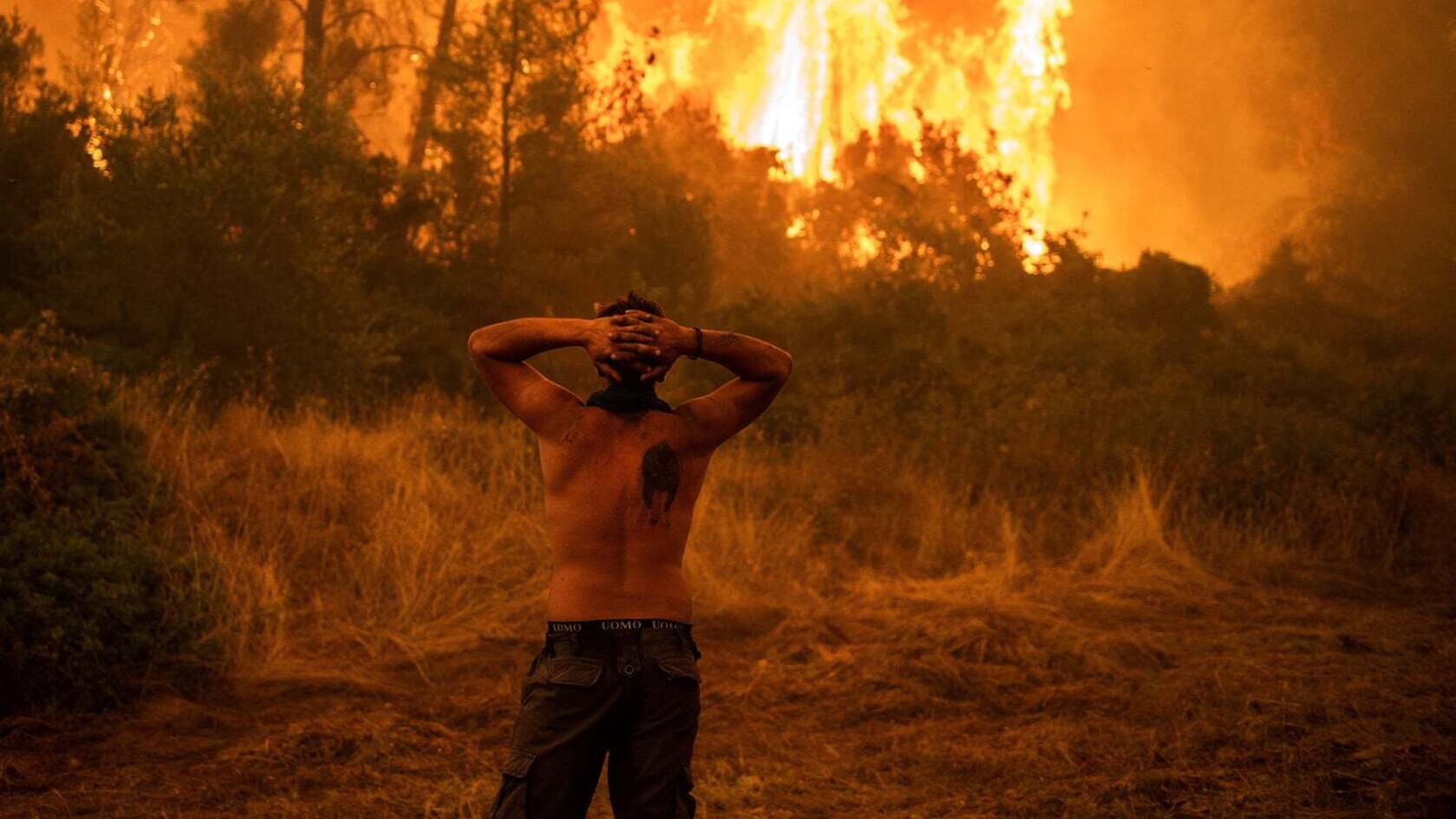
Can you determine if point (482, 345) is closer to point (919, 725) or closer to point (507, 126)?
point (919, 725)

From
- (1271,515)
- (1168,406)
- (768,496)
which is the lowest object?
(768,496)

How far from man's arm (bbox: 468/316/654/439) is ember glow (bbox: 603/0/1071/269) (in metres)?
34.0

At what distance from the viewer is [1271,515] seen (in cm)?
1140

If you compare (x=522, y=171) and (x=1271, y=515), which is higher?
(x=522, y=171)

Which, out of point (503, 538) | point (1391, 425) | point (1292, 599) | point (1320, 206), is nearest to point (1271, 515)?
point (1292, 599)

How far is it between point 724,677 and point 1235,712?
3.00 meters

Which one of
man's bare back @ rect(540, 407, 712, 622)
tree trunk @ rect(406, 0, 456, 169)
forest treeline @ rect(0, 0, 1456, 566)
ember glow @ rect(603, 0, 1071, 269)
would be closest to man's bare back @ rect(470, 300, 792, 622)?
man's bare back @ rect(540, 407, 712, 622)

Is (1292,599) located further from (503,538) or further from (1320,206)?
(1320,206)

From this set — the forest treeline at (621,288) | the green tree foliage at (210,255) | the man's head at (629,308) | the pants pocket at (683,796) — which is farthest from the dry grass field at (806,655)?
the man's head at (629,308)

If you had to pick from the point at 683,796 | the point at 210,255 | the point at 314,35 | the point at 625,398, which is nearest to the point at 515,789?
the point at 683,796

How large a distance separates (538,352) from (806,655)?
197 inches

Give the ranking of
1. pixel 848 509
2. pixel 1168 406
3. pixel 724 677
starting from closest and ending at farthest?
pixel 724 677, pixel 848 509, pixel 1168 406

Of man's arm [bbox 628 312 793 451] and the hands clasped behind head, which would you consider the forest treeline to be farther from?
the hands clasped behind head

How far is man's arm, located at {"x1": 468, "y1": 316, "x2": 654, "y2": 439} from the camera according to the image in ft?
11.3
